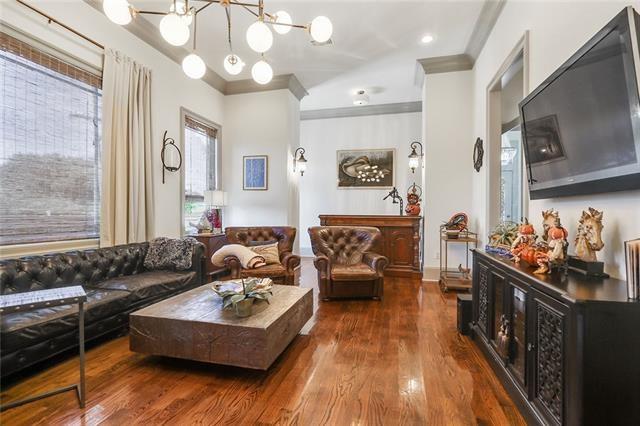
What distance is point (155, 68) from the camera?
414 centimetres

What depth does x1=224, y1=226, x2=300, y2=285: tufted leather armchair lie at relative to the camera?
3.73m

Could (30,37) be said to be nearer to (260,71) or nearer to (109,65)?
(109,65)

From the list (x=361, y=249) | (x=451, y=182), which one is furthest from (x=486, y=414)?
(x=451, y=182)

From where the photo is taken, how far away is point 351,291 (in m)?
3.80

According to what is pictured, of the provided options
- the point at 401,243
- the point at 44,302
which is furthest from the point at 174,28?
the point at 401,243

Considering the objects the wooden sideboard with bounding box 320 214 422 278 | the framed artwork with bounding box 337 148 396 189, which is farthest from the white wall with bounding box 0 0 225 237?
the wooden sideboard with bounding box 320 214 422 278

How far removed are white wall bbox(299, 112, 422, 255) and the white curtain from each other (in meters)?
4.15

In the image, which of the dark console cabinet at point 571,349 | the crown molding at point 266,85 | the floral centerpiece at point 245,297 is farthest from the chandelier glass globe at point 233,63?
the crown molding at point 266,85

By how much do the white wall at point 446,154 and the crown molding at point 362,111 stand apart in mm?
1966

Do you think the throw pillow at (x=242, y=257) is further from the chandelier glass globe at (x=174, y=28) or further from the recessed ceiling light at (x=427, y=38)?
the recessed ceiling light at (x=427, y=38)

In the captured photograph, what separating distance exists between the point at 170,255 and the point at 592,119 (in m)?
3.91

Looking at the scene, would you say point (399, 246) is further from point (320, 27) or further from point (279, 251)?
point (320, 27)

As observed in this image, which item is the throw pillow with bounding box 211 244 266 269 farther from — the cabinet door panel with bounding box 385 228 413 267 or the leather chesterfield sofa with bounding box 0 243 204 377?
the cabinet door panel with bounding box 385 228 413 267

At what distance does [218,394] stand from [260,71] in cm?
231
